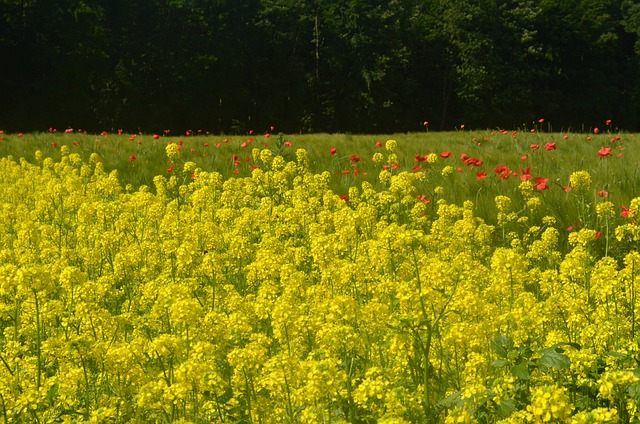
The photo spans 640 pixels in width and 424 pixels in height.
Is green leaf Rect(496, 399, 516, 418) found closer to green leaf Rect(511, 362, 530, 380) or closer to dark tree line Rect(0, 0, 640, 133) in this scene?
green leaf Rect(511, 362, 530, 380)

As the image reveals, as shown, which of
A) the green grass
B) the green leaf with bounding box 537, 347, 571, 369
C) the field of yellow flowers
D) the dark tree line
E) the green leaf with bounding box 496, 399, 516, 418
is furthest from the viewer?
the dark tree line

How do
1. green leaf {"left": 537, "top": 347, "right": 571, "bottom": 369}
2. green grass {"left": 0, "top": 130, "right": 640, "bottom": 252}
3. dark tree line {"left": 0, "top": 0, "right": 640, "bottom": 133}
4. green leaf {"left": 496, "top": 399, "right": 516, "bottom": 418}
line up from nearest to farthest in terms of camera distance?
green leaf {"left": 496, "top": 399, "right": 516, "bottom": 418} → green leaf {"left": 537, "top": 347, "right": 571, "bottom": 369} → green grass {"left": 0, "top": 130, "right": 640, "bottom": 252} → dark tree line {"left": 0, "top": 0, "right": 640, "bottom": 133}

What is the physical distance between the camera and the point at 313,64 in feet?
128

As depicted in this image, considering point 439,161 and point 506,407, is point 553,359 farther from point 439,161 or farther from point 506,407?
point 439,161

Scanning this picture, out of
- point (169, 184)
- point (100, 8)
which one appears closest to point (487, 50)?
point (100, 8)

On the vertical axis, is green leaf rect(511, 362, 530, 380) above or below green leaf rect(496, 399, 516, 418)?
above

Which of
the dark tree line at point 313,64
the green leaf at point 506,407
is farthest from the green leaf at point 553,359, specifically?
the dark tree line at point 313,64

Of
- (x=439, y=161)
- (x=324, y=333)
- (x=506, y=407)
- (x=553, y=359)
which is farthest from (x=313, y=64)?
(x=506, y=407)

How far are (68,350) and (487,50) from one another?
41.6m

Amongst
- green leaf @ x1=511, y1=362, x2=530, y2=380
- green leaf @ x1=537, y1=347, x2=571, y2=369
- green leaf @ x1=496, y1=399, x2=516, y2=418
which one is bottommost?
green leaf @ x1=496, y1=399, x2=516, y2=418

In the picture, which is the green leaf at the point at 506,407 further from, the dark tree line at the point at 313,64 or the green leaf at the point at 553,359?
the dark tree line at the point at 313,64

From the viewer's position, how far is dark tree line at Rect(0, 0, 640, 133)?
31.9 m

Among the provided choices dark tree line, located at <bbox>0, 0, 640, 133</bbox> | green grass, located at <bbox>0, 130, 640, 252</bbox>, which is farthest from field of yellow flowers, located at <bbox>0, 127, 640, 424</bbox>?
dark tree line, located at <bbox>0, 0, 640, 133</bbox>

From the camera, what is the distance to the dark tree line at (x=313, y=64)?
31859mm
